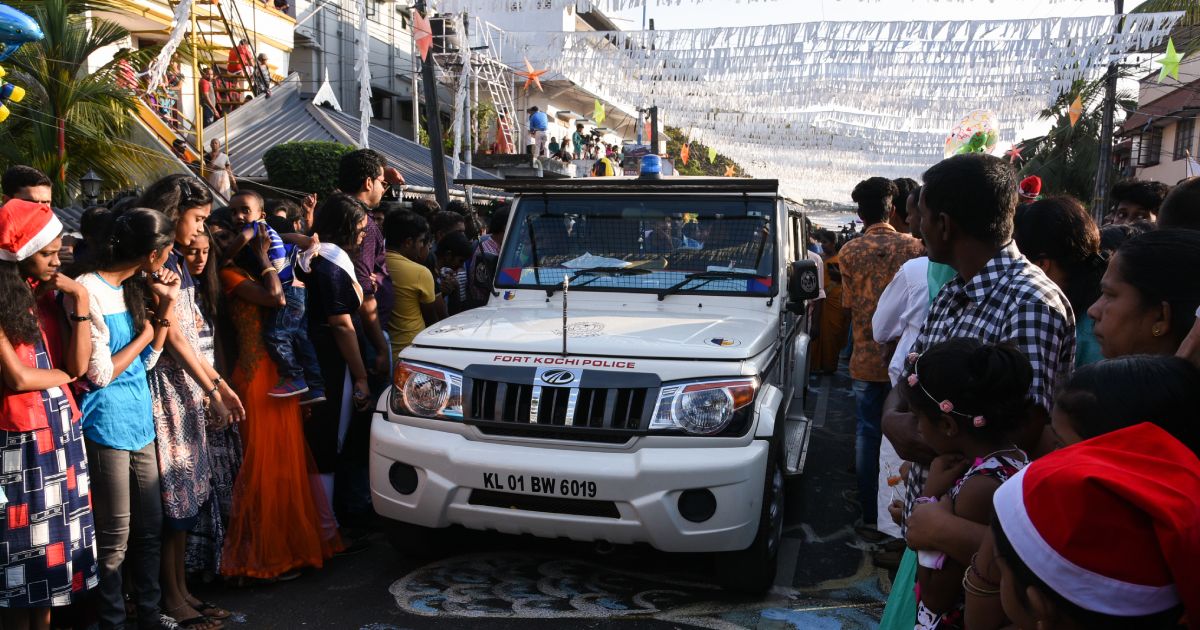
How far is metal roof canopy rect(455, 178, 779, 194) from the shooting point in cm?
487

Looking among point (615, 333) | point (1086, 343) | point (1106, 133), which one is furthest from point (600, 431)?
point (1106, 133)

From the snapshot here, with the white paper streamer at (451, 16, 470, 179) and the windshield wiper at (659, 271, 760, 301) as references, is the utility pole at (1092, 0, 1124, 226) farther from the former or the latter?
the windshield wiper at (659, 271, 760, 301)

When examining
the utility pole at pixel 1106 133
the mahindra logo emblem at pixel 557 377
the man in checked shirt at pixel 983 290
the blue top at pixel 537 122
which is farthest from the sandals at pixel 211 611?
the blue top at pixel 537 122

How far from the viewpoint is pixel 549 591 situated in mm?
4012

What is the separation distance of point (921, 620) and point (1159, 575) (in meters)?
1.23

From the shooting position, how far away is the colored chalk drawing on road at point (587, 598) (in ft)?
12.4

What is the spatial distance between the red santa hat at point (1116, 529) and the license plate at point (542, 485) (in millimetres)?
2533

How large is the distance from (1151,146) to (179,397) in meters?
37.3

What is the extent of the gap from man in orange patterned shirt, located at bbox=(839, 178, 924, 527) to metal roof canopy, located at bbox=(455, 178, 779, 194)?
2.80 feet

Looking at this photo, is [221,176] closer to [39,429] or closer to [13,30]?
[13,30]

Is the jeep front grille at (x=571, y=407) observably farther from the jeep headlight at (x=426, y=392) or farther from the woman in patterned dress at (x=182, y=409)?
the woman in patterned dress at (x=182, y=409)

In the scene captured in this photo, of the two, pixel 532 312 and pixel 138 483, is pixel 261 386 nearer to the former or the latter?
pixel 138 483

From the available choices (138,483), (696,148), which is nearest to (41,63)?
(138,483)

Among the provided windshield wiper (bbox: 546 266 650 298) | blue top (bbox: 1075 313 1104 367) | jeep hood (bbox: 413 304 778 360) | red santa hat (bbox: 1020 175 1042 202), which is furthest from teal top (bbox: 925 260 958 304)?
red santa hat (bbox: 1020 175 1042 202)
